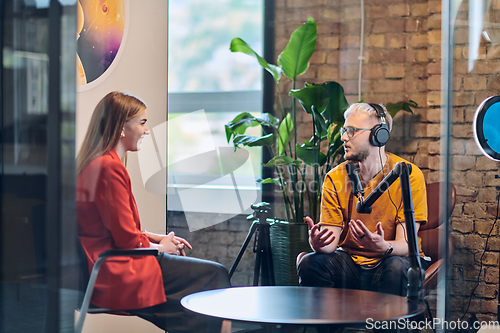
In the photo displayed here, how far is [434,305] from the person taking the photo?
1.87m

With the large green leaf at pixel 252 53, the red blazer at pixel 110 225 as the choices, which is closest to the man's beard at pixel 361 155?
the large green leaf at pixel 252 53

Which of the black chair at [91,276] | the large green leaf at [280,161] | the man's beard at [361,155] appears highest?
the man's beard at [361,155]

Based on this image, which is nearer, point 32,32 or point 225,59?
point 32,32

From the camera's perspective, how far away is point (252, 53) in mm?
1907

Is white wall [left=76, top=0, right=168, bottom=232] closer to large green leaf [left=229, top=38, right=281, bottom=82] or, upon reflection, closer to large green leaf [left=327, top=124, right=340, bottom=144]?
large green leaf [left=229, top=38, right=281, bottom=82]

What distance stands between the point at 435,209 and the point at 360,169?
1.15ft

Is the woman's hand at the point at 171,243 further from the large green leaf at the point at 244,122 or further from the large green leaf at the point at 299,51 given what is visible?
the large green leaf at the point at 299,51

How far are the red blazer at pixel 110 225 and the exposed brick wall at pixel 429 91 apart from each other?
0.78m

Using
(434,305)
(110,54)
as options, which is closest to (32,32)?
(110,54)

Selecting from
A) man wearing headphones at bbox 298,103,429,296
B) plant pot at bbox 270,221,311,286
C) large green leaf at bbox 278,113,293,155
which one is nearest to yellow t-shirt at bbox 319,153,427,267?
man wearing headphones at bbox 298,103,429,296

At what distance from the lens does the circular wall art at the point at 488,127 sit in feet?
6.11

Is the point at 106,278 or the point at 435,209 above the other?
the point at 435,209

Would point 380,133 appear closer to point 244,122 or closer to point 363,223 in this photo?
point 363,223

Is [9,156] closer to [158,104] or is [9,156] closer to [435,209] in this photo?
[158,104]
